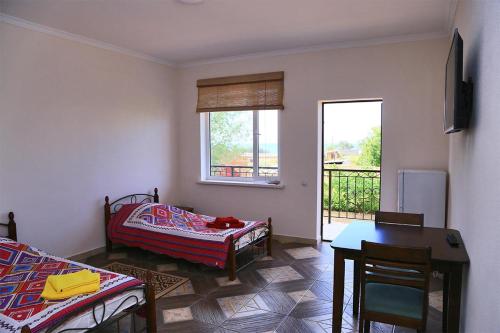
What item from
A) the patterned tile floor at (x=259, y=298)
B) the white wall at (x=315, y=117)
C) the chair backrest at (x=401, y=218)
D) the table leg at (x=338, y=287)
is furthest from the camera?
the white wall at (x=315, y=117)

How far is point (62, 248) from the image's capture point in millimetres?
4199

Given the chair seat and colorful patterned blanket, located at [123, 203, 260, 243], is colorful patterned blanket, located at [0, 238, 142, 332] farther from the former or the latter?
the chair seat

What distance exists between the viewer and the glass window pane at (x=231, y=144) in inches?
218

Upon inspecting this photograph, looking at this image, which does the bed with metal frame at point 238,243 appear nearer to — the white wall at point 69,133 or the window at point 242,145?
the white wall at point 69,133

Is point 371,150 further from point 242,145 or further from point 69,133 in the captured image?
point 69,133

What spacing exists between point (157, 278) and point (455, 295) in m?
2.82

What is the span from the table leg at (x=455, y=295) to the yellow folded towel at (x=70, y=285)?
2.28m

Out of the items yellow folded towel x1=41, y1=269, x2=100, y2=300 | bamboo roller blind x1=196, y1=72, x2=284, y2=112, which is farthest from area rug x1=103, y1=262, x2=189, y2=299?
bamboo roller blind x1=196, y1=72, x2=284, y2=112

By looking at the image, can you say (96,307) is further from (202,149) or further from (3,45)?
(202,149)

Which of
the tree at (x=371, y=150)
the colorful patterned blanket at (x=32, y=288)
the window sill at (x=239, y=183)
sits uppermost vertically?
the tree at (x=371, y=150)

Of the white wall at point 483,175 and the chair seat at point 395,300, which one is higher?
the white wall at point 483,175

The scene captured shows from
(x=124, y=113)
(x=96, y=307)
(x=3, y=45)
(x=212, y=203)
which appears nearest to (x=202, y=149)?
(x=212, y=203)

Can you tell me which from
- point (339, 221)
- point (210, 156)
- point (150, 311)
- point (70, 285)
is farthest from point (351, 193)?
point (70, 285)

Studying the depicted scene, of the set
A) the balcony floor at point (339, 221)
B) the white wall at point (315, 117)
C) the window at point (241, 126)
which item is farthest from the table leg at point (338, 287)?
the balcony floor at point (339, 221)
